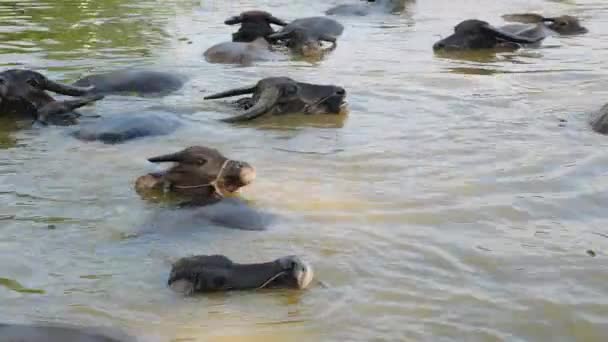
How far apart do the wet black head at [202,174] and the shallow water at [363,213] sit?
182 millimetres

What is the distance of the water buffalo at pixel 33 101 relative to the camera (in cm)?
704

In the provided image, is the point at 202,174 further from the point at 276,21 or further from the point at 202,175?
the point at 276,21

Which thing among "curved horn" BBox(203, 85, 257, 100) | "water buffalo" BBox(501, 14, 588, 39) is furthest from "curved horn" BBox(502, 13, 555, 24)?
"curved horn" BBox(203, 85, 257, 100)

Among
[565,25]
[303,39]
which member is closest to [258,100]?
[303,39]

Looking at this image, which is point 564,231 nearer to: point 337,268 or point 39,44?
point 337,268

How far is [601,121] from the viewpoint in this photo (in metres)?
6.57

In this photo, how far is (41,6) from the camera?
14.2m

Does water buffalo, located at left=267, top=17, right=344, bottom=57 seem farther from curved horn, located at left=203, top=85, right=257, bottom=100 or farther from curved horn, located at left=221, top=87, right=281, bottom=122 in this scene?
curved horn, located at left=221, top=87, right=281, bottom=122

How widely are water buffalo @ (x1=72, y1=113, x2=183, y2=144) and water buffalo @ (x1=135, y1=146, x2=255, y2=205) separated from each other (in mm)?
1367

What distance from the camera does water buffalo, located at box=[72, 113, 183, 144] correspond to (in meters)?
6.45

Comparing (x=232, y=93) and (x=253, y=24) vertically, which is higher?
(x=232, y=93)

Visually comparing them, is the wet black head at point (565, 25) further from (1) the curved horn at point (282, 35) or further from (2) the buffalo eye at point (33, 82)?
(2) the buffalo eye at point (33, 82)

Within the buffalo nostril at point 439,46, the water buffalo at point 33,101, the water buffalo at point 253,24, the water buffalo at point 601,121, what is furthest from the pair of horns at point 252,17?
the water buffalo at point 601,121

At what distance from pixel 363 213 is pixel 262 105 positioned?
2.44 metres
